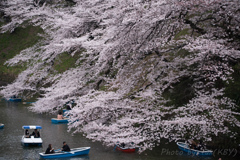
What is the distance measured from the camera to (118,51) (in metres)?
10.1

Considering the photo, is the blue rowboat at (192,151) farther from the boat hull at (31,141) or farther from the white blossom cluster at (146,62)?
the boat hull at (31,141)

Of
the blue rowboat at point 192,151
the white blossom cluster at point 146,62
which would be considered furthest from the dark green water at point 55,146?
the white blossom cluster at point 146,62

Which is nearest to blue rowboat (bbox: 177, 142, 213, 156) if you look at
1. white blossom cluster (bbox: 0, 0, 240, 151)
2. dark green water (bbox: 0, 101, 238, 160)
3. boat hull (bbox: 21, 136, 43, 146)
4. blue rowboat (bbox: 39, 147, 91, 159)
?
dark green water (bbox: 0, 101, 238, 160)

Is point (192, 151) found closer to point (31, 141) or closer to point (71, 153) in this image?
point (71, 153)

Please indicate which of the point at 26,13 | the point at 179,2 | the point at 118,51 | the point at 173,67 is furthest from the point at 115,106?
the point at 26,13

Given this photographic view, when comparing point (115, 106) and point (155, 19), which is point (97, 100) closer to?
point (115, 106)

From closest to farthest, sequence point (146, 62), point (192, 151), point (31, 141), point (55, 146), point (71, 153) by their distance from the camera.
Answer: point (146, 62)
point (192, 151)
point (71, 153)
point (55, 146)
point (31, 141)

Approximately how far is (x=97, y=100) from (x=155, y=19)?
11.6 ft

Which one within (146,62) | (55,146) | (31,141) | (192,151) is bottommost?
(55,146)

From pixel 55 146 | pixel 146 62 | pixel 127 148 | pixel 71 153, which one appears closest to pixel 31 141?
pixel 55 146

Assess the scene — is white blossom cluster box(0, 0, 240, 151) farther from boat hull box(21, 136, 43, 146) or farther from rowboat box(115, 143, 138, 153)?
boat hull box(21, 136, 43, 146)

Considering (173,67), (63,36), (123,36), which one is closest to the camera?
(123,36)

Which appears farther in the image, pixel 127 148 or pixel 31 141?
pixel 31 141

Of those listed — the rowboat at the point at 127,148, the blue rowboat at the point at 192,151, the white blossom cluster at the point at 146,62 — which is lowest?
the rowboat at the point at 127,148
